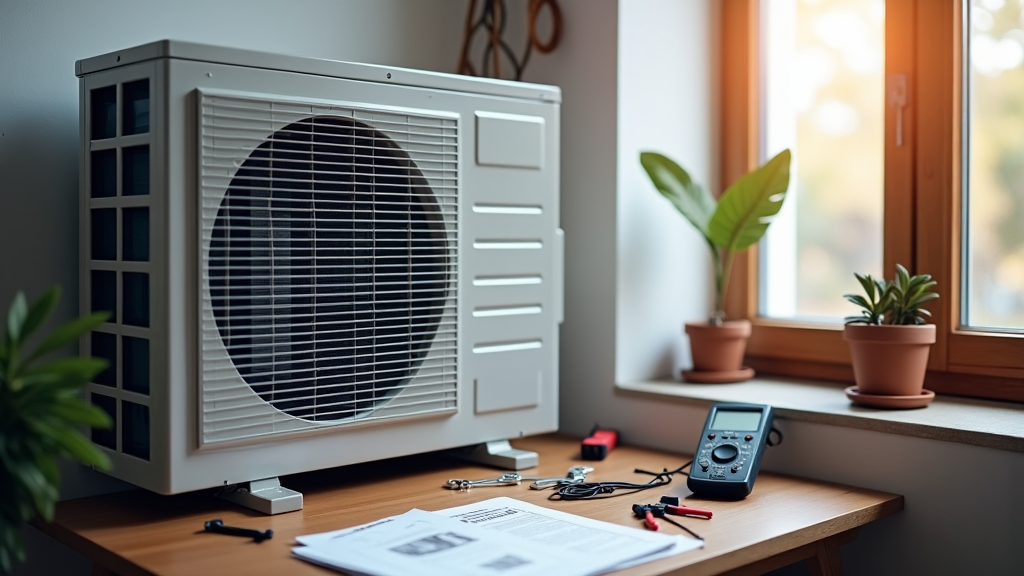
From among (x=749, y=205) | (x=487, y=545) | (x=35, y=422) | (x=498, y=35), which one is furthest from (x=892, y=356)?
(x=35, y=422)

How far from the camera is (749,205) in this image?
152cm

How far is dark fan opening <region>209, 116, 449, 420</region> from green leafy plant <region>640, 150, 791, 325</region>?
17.3 inches

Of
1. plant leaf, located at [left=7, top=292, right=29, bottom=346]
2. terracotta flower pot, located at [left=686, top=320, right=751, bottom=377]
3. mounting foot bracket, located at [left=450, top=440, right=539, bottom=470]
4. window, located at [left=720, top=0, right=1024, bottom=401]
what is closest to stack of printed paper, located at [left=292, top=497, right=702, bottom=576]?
mounting foot bracket, located at [left=450, top=440, right=539, bottom=470]

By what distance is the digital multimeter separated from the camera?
121cm

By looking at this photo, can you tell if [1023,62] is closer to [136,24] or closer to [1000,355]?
[1000,355]

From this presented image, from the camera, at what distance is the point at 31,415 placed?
809 mm

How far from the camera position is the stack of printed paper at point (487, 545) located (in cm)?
93

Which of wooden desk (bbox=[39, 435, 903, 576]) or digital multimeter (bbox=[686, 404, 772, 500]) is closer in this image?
wooden desk (bbox=[39, 435, 903, 576])

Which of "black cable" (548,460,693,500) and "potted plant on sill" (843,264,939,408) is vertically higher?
"potted plant on sill" (843,264,939,408)

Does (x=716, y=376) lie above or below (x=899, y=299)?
below

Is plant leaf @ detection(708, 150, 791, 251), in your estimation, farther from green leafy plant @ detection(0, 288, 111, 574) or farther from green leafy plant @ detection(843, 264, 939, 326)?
green leafy plant @ detection(0, 288, 111, 574)

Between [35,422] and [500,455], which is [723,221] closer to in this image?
[500,455]

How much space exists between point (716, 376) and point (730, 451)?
1.11ft

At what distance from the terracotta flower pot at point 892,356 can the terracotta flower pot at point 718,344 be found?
255mm
